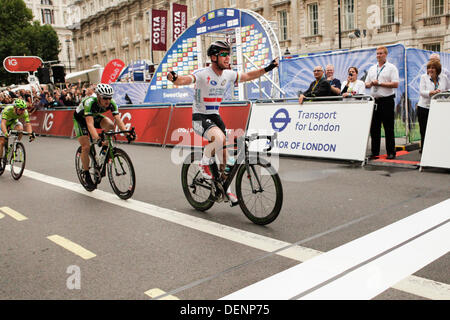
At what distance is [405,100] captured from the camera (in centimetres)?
1073

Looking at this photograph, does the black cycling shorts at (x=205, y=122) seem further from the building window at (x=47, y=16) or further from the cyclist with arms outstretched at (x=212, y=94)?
the building window at (x=47, y=16)

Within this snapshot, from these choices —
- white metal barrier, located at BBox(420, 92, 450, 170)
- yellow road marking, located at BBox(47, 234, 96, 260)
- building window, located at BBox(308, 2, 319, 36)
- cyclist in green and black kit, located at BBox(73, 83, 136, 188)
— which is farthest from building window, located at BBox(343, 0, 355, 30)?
yellow road marking, located at BBox(47, 234, 96, 260)

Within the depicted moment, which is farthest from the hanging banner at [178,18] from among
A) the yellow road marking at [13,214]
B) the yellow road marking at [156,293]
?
the yellow road marking at [156,293]

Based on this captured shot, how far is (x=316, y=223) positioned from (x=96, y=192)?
400 centimetres

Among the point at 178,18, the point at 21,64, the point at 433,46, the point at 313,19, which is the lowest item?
the point at 21,64

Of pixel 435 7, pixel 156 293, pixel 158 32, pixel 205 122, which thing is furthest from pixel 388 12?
pixel 156 293

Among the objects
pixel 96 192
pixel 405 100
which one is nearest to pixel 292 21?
pixel 405 100

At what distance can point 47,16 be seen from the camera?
312ft

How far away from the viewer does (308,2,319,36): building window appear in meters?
34.3

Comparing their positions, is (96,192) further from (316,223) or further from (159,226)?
(316,223)

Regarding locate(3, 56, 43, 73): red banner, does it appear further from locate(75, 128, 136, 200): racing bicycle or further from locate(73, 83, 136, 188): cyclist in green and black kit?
locate(75, 128, 136, 200): racing bicycle

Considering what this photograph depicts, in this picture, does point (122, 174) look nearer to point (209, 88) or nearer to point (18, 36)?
point (209, 88)

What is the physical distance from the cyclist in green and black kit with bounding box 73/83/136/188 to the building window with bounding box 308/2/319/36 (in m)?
30.6

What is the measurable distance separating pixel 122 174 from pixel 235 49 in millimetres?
13022
